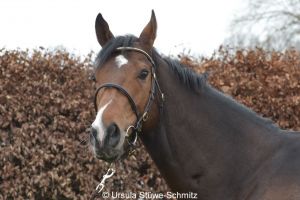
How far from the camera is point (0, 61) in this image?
6.19 meters

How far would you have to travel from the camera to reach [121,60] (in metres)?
3.55

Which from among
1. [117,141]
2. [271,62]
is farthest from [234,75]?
[117,141]

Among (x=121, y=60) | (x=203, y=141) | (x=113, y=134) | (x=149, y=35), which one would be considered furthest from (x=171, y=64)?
(x=113, y=134)

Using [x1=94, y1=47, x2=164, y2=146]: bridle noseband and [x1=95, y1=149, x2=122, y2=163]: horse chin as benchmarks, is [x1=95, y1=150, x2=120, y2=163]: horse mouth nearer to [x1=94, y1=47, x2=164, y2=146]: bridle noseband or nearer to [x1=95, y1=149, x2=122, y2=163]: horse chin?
[x1=95, y1=149, x2=122, y2=163]: horse chin

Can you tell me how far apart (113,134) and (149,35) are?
76 cm

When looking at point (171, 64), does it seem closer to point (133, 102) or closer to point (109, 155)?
point (133, 102)

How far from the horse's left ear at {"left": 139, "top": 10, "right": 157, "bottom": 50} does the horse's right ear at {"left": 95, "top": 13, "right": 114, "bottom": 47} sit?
0.21 m

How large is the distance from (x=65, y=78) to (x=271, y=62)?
2.31 m

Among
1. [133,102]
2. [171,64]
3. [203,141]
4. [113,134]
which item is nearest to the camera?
[113,134]

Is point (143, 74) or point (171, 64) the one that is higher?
point (171, 64)

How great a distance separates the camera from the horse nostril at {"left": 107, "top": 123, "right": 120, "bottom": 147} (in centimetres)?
329

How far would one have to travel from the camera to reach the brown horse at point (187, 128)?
345cm

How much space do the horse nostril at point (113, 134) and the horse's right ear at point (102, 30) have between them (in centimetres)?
73

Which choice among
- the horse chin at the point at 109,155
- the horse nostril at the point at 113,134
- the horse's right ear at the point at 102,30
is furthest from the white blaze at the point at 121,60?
the horse chin at the point at 109,155
